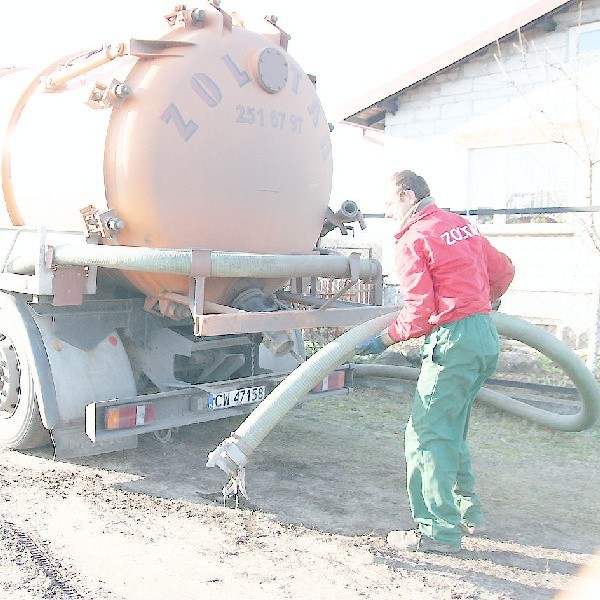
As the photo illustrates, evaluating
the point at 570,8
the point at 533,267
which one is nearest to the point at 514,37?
the point at 570,8

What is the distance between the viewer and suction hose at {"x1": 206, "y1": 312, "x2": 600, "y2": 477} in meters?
3.65

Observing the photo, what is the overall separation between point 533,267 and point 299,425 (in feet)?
20.5

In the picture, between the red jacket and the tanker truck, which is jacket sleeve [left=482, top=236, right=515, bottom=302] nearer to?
the red jacket

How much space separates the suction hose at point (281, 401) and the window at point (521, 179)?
7776 millimetres

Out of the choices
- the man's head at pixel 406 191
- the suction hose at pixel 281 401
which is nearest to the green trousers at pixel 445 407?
the suction hose at pixel 281 401

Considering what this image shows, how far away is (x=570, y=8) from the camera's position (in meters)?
11.6

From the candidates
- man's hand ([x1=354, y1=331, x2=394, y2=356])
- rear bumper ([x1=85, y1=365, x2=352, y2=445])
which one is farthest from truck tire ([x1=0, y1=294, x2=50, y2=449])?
man's hand ([x1=354, y1=331, x2=394, y2=356])

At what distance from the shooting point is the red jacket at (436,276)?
3.78 metres

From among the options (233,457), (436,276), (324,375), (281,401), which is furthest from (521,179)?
(233,457)

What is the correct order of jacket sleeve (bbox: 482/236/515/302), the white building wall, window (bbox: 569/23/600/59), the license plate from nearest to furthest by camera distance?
1. jacket sleeve (bbox: 482/236/515/302)
2. the license plate
3. the white building wall
4. window (bbox: 569/23/600/59)

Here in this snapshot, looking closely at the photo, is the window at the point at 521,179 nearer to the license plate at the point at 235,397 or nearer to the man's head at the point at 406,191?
the license plate at the point at 235,397

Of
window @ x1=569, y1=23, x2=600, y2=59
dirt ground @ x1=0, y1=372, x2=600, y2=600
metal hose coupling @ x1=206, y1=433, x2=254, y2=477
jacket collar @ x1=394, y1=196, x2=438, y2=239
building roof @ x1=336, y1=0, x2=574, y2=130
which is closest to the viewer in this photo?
dirt ground @ x1=0, y1=372, x2=600, y2=600

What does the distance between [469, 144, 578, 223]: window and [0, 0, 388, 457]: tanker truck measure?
6.87m

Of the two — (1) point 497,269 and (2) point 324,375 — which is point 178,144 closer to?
(2) point 324,375
